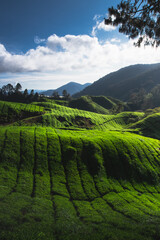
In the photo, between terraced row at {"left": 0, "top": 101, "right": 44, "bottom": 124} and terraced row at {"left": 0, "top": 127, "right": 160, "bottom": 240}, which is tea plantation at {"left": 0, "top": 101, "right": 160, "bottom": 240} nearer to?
terraced row at {"left": 0, "top": 127, "right": 160, "bottom": 240}

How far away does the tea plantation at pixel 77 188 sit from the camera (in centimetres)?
1697

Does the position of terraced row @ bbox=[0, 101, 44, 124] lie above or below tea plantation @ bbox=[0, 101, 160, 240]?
above

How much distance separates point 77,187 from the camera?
39000mm

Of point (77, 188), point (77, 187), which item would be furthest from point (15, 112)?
point (77, 188)

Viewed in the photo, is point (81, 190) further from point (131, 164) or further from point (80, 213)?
point (131, 164)

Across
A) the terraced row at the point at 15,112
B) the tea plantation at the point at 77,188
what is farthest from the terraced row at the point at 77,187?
the terraced row at the point at 15,112

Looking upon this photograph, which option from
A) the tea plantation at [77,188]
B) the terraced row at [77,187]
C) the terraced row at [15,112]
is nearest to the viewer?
the tea plantation at [77,188]

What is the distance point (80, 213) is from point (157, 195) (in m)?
31.9

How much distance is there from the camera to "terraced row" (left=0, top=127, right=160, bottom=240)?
703 inches

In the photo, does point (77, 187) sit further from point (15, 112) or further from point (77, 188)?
point (15, 112)

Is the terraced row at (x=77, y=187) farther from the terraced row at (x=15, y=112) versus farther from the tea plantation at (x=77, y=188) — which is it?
the terraced row at (x=15, y=112)

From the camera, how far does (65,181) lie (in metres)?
40.7

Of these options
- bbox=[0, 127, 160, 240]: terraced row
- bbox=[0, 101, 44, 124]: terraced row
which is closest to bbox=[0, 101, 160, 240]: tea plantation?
bbox=[0, 127, 160, 240]: terraced row

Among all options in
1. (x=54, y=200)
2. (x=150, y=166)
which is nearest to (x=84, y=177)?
(x=54, y=200)
